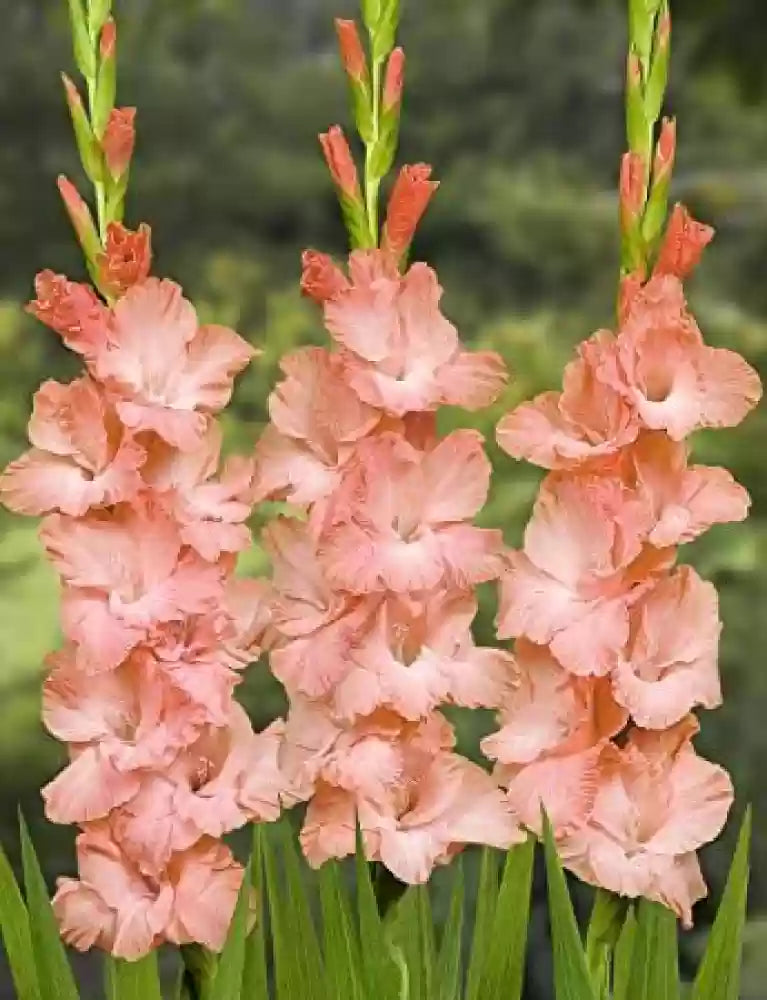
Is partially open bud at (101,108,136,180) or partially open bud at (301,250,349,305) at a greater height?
partially open bud at (101,108,136,180)

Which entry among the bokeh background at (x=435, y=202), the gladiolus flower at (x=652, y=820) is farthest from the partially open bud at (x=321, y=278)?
the bokeh background at (x=435, y=202)

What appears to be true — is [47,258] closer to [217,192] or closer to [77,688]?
[217,192]

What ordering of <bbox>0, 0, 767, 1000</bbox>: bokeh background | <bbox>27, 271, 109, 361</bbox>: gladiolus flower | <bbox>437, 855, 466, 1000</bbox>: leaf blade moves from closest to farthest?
<bbox>27, 271, 109, 361</bbox>: gladiolus flower < <bbox>437, 855, 466, 1000</bbox>: leaf blade < <bbox>0, 0, 767, 1000</bbox>: bokeh background

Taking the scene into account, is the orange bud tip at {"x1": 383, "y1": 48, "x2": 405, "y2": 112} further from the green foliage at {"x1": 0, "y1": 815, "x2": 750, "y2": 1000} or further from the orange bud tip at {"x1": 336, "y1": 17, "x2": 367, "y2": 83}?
the green foliage at {"x1": 0, "y1": 815, "x2": 750, "y2": 1000}

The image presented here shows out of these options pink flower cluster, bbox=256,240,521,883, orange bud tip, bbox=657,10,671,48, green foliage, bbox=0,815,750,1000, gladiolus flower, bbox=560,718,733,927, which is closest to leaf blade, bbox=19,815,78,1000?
green foliage, bbox=0,815,750,1000

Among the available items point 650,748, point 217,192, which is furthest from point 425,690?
point 217,192

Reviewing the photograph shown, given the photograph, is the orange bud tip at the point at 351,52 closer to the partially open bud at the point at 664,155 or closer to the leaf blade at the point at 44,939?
the partially open bud at the point at 664,155

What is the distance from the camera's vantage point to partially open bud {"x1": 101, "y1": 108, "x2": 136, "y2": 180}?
708 millimetres

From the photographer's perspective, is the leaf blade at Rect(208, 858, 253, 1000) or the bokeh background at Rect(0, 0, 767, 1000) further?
the bokeh background at Rect(0, 0, 767, 1000)

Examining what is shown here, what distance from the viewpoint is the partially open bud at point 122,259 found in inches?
27.4

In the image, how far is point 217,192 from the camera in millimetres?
1332

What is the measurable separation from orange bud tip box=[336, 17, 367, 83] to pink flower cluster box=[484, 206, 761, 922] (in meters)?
0.15

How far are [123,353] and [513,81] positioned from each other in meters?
0.74

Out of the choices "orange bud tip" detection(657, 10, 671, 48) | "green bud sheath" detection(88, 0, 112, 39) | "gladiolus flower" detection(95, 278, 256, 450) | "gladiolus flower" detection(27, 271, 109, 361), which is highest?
"green bud sheath" detection(88, 0, 112, 39)
